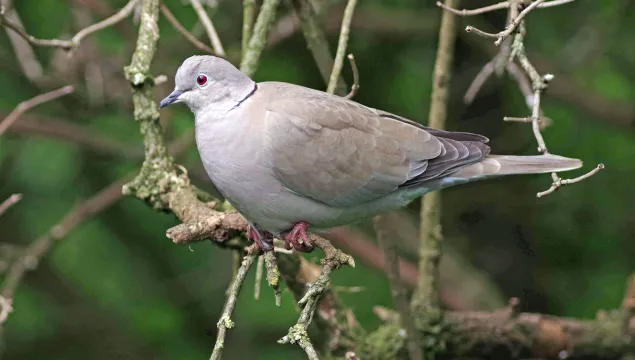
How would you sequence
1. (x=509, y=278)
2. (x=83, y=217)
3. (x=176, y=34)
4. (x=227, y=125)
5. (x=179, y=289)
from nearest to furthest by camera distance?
(x=227, y=125), (x=83, y=217), (x=176, y=34), (x=179, y=289), (x=509, y=278)

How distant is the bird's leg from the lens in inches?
102

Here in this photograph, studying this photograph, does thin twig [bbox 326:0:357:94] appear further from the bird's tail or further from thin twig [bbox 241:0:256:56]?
the bird's tail

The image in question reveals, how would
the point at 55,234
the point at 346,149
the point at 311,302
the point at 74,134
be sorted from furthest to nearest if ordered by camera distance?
1. the point at 74,134
2. the point at 55,234
3. the point at 346,149
4. the point at 311,302

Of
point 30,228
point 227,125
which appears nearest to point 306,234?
point 227,125

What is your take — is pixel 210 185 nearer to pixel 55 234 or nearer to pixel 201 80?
pixel 55 234

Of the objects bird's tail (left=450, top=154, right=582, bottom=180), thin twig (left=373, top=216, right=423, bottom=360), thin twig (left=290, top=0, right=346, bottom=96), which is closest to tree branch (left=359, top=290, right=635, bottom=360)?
thin twig (left=373, top=216, right=423, bottom=360)

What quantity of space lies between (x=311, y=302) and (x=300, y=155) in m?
0.60

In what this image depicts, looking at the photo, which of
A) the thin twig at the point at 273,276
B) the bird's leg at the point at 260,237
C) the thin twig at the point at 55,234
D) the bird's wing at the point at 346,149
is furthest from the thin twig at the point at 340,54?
the thin twig at the point at 55,234

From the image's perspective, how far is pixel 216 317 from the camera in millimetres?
5016

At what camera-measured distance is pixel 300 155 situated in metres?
2.62

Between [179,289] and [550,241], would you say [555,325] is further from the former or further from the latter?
[179,289]

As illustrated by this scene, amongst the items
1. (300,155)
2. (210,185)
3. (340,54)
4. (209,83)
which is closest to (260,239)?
(300,155)

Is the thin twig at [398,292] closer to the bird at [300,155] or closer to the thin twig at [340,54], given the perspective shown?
the bird at [300,155]

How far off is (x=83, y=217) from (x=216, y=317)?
3.60 ft
